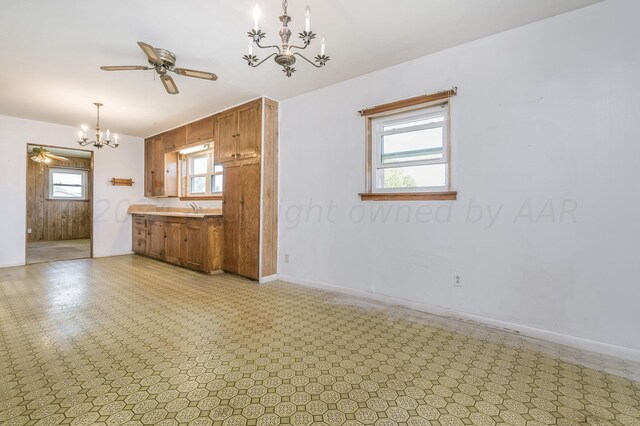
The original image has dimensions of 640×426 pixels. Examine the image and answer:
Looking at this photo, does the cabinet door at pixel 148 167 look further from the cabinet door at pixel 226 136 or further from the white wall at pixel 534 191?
the white wall at pixel 534 191

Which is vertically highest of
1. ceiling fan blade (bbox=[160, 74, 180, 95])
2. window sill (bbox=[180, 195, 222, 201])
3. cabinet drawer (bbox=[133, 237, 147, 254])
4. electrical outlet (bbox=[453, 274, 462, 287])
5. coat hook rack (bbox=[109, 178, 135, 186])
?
ceiling fan blade (bbox=[160, 74, 180, 95])

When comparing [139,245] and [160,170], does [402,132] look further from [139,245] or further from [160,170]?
[139,245]

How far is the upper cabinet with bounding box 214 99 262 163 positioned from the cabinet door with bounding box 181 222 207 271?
1.20 metres

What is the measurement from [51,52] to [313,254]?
3.68 meters

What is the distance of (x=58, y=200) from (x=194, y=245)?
23.7 ft

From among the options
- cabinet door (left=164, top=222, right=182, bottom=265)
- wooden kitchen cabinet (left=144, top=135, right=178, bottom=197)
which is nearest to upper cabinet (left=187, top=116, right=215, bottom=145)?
wooden kitchen cabinet (left=144, top=135, right=178, bottom=197)

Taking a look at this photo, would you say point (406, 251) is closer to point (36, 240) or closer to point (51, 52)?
point (51, 52)

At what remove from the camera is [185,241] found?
203 inches

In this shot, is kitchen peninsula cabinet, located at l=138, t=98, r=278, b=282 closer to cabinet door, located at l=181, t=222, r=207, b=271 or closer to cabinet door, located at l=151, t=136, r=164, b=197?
cabinet door, located at l=181, t=222, r=207, b=271

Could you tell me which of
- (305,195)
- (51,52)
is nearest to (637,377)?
(305,195)

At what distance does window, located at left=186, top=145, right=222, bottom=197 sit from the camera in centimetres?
573

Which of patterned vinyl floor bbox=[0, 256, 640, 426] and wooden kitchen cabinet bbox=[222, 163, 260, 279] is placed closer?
patterned vinyl floor bbox=[0, 256, 640, 426]

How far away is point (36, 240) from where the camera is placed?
865 cm

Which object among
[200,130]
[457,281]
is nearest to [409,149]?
[457,281]
